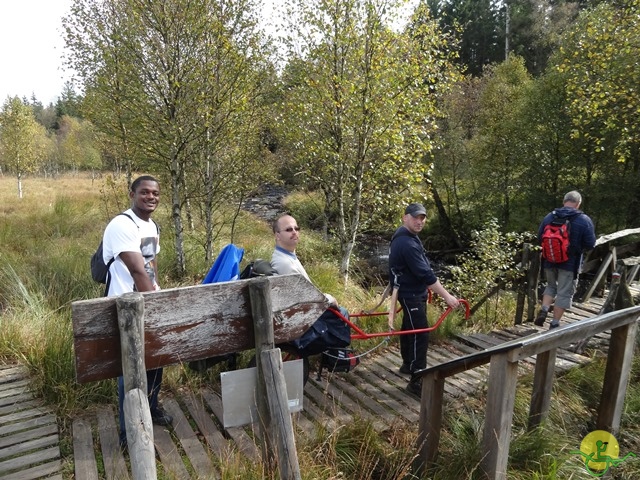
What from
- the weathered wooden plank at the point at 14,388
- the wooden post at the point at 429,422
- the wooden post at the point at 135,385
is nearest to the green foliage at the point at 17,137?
the weathered wooden plank at the point at 14,388

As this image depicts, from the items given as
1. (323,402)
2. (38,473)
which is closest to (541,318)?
(323,402)

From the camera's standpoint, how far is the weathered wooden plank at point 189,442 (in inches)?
118

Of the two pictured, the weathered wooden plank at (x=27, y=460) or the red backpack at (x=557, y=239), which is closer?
the weathered wooden plank at (x=27, y=460)

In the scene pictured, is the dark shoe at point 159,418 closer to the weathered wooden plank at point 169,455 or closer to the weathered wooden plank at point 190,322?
the weathered wooden plank at point 169,455

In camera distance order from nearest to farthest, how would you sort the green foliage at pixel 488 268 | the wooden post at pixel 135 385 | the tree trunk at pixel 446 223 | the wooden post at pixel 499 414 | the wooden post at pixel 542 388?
the wooden post at pixel 135 385 → the wooden post at pixel 499 414 → the wooden post at pixel 542 388 → the green foliage at pixel 488 268 → the tree trunk at pixel 446 223

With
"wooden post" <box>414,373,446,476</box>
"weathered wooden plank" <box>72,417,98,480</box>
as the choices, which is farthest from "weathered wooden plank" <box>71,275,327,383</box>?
"weathered wooden plank" <box>72,417,98,480</box>

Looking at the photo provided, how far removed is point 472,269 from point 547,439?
4.98 m

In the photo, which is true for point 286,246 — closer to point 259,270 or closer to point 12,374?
point 259,270

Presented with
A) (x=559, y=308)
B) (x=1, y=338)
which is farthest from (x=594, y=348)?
(x=1, y=338)

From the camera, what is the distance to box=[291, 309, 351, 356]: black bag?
3.40 meters

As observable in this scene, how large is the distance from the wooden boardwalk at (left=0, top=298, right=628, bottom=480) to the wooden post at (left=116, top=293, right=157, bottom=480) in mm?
748

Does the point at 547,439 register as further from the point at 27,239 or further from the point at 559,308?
the point at 27,239

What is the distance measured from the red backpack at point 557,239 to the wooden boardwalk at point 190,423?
1.53 meters

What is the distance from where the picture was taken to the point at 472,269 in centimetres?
799
